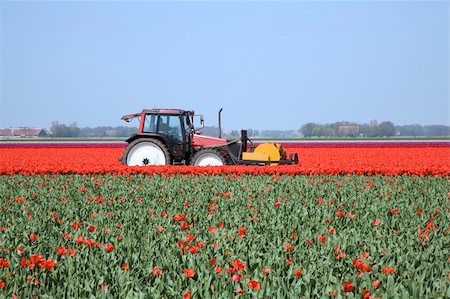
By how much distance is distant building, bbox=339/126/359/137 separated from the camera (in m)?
119

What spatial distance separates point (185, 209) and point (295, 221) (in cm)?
212

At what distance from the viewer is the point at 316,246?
22.0 ft

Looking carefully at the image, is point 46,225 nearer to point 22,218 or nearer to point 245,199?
point 22,218

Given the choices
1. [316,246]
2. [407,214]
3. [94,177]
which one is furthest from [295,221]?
[94,177]

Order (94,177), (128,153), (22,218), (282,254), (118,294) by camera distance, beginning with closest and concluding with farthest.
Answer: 1. (118,294)
2. (282,254)
3. (22,218)
4. (94,177)
5. (128,153)

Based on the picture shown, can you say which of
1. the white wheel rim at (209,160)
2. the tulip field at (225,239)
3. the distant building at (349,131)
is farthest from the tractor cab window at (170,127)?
the distant building at (349,131)

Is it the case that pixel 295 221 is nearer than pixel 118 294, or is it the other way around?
pixel 118 294

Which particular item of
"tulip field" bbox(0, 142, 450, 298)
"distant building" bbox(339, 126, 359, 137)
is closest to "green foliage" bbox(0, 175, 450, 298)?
"tulip field" bbox(0, 142, 450, 298)

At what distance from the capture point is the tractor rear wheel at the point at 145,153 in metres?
17.1

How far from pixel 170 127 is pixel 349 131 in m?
108

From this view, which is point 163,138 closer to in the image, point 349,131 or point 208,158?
point 208,158

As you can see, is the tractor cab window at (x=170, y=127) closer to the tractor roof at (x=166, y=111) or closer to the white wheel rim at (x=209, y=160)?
the tractor roof at (x=166, y=111)

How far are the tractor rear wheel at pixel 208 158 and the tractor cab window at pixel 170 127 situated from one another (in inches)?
28.5

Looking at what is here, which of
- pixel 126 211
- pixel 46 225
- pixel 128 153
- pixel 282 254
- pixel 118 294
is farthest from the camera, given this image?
pixel 128 153
